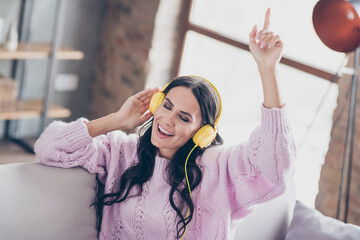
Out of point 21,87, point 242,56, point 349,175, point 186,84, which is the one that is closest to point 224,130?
point 242,56

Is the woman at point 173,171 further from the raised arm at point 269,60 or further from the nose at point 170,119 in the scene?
the raised arm at point 269,60

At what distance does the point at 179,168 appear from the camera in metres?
1.77

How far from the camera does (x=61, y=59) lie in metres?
4.00

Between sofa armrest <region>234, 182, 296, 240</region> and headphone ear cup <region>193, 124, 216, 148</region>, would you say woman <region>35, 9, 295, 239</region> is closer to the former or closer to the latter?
headphone ear cup <region>193, 124, 216, 148</region>

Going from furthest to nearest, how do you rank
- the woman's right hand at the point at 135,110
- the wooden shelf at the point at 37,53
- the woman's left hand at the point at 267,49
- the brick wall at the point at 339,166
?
1. the wooden shelf at the point at 37,53
2. the brick wall at the point at 339,166
3. the woman's right hand at the point at 135,110
4. the woman's left hand at the point at 267,49

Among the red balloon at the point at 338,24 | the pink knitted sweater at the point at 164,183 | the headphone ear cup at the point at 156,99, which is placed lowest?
the pink knitted sweater at the point at 164,183

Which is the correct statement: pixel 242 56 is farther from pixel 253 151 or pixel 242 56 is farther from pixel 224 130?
pixel 253 151

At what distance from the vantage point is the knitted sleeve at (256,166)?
1.53 meters

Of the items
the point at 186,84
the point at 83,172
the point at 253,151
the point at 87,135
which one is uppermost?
the point at 186,84

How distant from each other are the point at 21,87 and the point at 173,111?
249cm

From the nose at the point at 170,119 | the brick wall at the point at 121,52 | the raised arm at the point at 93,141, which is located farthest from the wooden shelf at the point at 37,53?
the nose at the point at 170,119

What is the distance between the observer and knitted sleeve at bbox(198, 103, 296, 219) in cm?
153

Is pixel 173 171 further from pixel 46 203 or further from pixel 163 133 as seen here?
pixel 46 203

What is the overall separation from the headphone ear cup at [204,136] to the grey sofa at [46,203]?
0.43 metres
